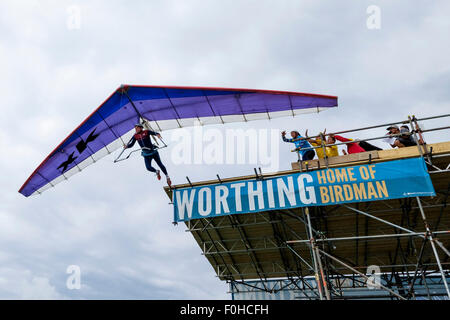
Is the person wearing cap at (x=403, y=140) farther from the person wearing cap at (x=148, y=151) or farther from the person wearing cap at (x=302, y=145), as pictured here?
the person wearing cap at (x=148, y=151)

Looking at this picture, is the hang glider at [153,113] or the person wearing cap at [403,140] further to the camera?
the hang glider at [153,113]

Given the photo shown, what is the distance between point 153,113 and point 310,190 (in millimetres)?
7889

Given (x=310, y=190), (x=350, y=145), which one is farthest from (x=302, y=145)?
(x=310, y=190)

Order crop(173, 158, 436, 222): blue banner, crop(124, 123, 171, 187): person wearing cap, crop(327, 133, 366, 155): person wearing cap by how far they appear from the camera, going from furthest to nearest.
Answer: crop(124, 123, 171, 187): person wearing cap, crop(327, 133, 366, 155): person wearing cap, crop(173, 158, 436, 222): blue banner

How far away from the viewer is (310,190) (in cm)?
1024

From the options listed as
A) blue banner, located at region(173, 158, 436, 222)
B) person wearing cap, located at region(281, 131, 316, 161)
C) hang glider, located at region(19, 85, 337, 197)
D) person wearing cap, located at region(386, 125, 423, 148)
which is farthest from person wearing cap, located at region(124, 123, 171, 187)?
person wearing cap, located at region(386, 125, 423, 148)

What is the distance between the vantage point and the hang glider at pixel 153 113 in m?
12.6

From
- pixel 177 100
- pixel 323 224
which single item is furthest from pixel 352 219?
pixel 177 100

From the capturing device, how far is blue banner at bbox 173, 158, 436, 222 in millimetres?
9680

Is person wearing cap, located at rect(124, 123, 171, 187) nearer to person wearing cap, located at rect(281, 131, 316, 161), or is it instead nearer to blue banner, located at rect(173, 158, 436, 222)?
blue banner, located at rect(173, 158, 436, 222)

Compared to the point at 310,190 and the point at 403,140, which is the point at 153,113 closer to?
the point at 310,190

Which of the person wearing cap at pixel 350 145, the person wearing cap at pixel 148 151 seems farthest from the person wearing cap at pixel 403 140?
the person wearing cap at pixel 148 151

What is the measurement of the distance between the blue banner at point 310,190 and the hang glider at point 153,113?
3.31m

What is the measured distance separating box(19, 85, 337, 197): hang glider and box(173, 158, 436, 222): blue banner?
331 cm
